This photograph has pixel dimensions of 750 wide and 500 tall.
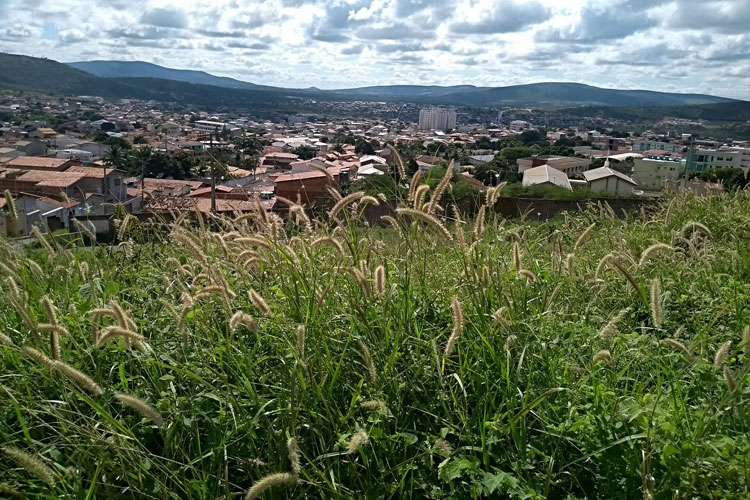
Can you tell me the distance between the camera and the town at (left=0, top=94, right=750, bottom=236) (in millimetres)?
4469

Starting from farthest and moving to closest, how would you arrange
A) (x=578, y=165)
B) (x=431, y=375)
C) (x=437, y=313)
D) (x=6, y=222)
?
(x=578, y=165) → (x=6, y=222) → (x=437, y=313) → (x=431, y=375)

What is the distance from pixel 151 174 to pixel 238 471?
27644 mm

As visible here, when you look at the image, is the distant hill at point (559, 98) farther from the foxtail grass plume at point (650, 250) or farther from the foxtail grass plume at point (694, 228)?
the foxtail grass plume at point (650, 250)

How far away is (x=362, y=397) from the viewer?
2020mm

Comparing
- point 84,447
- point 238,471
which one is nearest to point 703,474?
point 238,471

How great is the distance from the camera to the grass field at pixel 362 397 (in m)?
1.72

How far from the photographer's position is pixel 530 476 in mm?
1825

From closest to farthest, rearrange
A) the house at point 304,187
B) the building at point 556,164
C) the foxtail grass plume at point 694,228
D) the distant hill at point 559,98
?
the foxtail grass plume at point 694,228 → the house at point 304,187 → the building at point 556,164 → the distant hill at point 559,98

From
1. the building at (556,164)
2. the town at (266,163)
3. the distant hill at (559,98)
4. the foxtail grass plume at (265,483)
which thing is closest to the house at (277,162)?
the town at (266,163)

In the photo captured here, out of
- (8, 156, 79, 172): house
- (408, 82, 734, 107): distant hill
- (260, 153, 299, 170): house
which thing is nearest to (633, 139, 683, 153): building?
(260, 153, 299, 170): house

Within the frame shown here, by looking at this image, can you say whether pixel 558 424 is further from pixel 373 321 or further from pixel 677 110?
pixel 677 110

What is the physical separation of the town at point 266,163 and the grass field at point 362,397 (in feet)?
2.55

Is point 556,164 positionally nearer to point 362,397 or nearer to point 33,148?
point 362,397

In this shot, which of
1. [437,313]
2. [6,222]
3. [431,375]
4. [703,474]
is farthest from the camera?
[6,222]
